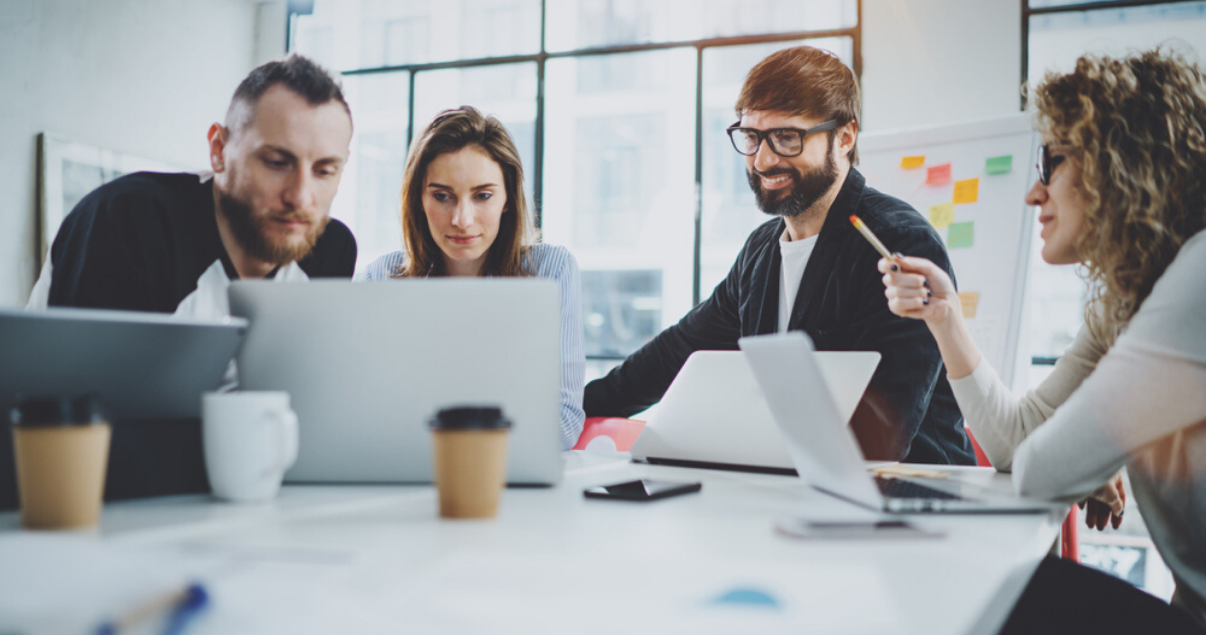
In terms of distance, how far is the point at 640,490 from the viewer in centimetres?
94

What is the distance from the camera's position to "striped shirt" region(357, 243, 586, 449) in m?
1.79

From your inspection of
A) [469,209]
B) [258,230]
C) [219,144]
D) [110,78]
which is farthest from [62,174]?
[258,230]

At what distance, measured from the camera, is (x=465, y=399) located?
0.94 meters

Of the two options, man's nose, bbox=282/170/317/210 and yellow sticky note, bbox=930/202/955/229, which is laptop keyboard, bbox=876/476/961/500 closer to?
man's nose, bbox=282/170/317/210

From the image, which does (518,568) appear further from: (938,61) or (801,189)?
(938,61)

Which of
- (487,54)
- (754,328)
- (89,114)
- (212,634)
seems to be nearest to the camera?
(212,634)

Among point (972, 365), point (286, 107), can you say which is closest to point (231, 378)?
point (286, 107)

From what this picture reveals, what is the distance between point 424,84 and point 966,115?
9.81 feet

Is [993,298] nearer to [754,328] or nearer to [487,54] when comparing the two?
[754,328]

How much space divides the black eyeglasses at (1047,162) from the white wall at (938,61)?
281 cm

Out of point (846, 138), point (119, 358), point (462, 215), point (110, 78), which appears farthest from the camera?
point (110, 78)

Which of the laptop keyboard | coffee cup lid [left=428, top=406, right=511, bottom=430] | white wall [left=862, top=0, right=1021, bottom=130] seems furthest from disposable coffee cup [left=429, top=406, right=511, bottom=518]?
white wall [left=862, top=0, right=1021, bottom=130]

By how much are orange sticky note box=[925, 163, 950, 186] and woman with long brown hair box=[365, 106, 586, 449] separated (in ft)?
5.64

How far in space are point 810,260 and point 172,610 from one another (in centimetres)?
178
